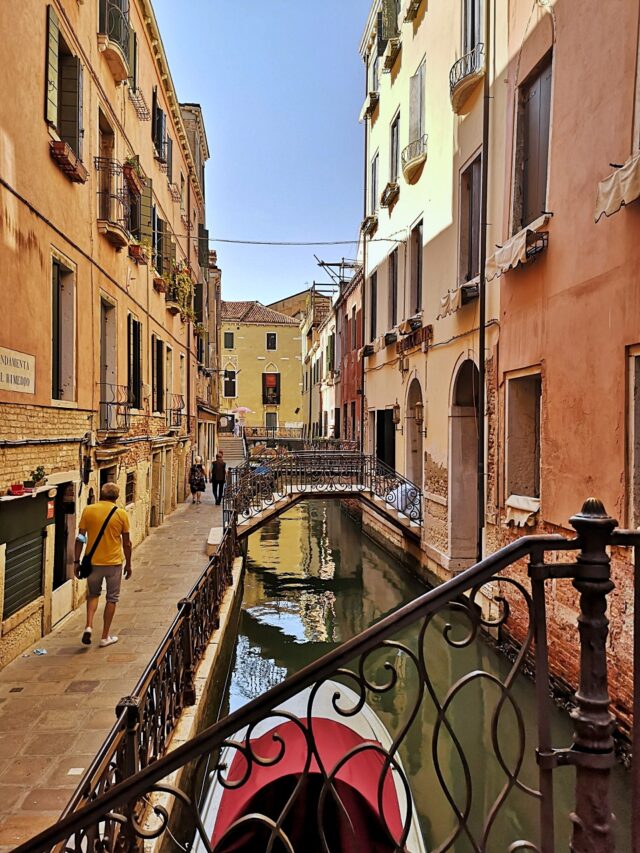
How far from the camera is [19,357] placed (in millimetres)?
5711

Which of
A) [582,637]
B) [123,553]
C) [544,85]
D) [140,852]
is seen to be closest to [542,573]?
[582,637]

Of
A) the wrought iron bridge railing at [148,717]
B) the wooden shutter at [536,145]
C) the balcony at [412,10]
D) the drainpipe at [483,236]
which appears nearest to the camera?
the wrought iron bridge railing at [148,717]

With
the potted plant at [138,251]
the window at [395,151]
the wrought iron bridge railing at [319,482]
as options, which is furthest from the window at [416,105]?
the wrought iron bridge railing at [319,482]

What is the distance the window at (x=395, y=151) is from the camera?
14484 mm

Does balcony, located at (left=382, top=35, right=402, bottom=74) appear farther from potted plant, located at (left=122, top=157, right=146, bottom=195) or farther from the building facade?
potted plant, located at (left=122, top=157, right=146, bottom=195)

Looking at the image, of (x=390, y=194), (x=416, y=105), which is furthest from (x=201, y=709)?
(x=390, y=194)

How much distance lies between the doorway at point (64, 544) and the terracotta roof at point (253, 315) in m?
41.9

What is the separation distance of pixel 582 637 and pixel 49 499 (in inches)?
246

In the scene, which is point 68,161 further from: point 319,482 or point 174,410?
point 174,410

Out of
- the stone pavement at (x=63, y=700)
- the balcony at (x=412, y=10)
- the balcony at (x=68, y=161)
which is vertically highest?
the balcony at (x=412, y=10)

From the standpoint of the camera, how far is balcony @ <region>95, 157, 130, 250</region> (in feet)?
27.9

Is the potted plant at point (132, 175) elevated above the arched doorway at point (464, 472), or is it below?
above

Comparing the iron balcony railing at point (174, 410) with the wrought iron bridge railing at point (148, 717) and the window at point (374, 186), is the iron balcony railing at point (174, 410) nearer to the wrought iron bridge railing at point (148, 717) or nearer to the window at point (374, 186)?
the window at point (374, 186)

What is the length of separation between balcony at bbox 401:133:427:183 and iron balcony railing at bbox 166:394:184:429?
7.66 metres
